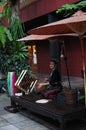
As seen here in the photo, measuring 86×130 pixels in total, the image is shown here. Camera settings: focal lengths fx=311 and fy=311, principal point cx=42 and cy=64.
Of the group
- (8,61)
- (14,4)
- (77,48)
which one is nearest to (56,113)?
(8,61)

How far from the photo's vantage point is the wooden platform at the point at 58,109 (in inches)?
245

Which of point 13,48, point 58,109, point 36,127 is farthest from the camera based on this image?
point 13,48

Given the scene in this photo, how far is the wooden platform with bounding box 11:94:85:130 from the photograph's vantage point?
622 centimetres

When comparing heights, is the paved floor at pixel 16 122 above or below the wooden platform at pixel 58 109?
below

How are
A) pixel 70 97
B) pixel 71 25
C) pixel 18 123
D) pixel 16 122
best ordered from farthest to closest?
pixel 16 122, pixel 18 123, pixel 70 97, pixel 71 25

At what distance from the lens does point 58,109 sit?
6.60m

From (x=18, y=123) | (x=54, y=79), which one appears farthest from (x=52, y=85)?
(x=18, y=123)

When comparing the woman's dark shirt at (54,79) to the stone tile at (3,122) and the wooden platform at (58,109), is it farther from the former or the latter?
the stone tile at (3,122)

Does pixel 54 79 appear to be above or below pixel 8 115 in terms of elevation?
above

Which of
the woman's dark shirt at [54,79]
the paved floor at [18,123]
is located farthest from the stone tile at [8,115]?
the woman's dark shirt at [54,79]

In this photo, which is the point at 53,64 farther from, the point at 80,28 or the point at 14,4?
the point at 14,4

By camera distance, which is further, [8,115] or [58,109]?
[8,115]

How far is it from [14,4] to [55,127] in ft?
22.4

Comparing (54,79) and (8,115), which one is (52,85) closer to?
(54,79)
